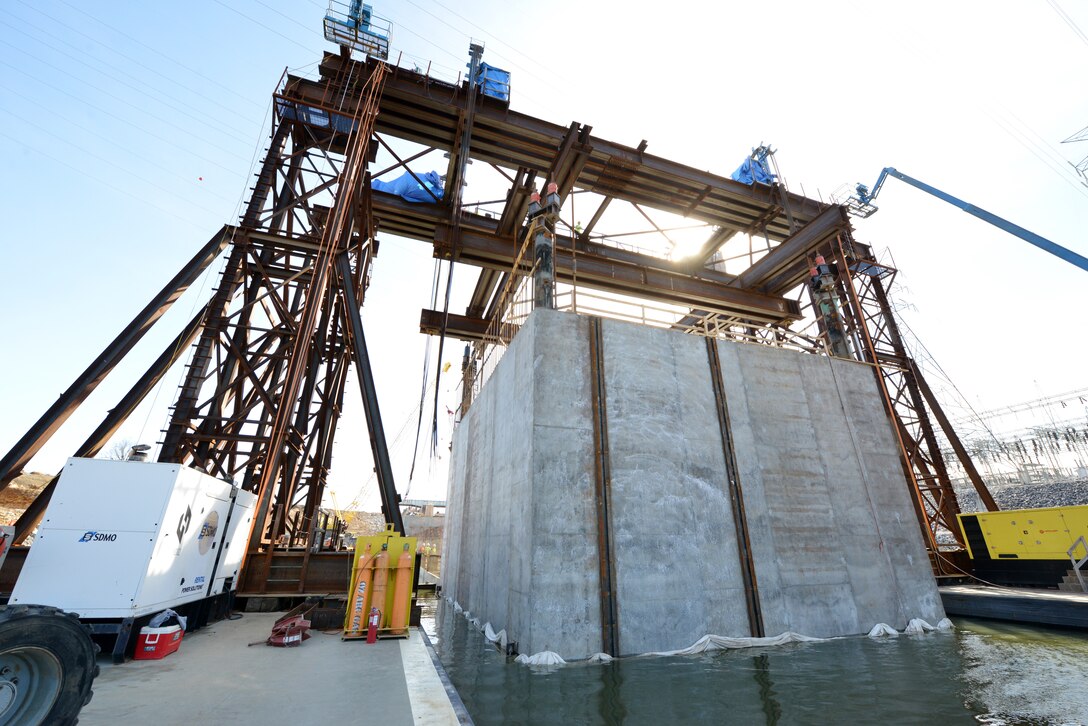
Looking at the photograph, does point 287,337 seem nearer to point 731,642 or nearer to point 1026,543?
point 731,642

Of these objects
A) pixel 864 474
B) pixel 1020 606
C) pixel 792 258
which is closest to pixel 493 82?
pixel 792 258

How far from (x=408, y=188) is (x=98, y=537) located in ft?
45.6

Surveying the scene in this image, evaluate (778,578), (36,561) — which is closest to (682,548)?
(778,578)

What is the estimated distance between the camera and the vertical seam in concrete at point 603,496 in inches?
317

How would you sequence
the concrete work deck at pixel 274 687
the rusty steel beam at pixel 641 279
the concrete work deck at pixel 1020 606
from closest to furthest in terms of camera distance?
1. the concrete work deck at pixel 274 687
2. the concrete work deck at pixel 1020 606
3. the rusty steel beam at pixel 641 279

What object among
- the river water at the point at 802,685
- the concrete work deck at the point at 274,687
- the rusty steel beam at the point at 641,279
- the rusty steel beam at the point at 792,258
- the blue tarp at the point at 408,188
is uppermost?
the blue tarp at the point at 408,188

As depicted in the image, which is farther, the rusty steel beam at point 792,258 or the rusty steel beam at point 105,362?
the rusty steel beam at point 792,258

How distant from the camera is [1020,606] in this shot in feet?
36.8

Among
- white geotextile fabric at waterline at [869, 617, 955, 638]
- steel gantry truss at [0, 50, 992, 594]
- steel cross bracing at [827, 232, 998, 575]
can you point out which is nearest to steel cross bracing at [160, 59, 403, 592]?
steel gantry truss at [0, 50, 992, 594]

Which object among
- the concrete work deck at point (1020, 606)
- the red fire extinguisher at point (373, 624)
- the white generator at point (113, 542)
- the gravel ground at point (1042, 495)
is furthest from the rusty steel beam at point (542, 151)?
the gravel ground at point (1042, 495)

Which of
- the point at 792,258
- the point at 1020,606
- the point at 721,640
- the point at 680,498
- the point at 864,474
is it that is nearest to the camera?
the point at 721,640

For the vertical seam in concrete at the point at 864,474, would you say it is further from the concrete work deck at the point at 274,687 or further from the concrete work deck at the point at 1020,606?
the concrete work deck at the point at 274,687

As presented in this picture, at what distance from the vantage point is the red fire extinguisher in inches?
287

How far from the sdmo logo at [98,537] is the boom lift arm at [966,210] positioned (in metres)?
27.0
